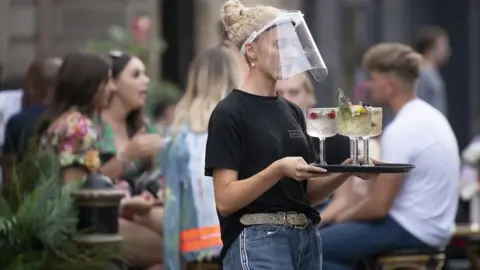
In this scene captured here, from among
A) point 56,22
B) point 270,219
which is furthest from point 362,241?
point 56,22

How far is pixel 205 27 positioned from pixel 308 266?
11.5m

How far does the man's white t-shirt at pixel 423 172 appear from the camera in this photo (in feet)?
24.9

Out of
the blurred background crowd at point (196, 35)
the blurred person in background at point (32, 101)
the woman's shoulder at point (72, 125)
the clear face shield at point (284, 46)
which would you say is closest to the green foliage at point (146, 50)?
the blurred background crowd at point (196, 35)

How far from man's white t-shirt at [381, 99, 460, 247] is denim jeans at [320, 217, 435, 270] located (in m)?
0.05

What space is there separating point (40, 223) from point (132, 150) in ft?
4.93

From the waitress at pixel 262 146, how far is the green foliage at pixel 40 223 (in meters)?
1.71

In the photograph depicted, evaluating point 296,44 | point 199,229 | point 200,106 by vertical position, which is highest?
point 296,44

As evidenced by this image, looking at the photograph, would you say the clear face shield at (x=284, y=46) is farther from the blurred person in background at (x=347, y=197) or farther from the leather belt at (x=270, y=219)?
the blurred person in background at (x=347, y=197)

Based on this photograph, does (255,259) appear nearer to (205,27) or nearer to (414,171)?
(414,171)

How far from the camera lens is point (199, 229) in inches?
306

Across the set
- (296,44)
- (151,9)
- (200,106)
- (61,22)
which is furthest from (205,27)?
(296,44)

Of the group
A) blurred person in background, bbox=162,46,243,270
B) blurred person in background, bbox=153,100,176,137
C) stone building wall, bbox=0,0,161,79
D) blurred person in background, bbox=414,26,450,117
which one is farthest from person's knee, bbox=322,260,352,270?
stone building wall, bbox=0,0,161,79

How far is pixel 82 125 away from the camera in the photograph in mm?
7258

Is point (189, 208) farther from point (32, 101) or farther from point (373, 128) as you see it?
point (373, 128)
